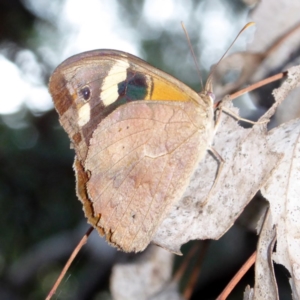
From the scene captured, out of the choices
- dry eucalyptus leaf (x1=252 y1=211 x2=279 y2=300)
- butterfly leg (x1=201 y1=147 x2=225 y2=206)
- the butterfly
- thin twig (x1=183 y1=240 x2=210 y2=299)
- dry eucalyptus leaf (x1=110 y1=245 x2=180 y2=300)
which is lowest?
dry eucalyptus leaf (x1=252 y1=211 x2=279 y2=300)

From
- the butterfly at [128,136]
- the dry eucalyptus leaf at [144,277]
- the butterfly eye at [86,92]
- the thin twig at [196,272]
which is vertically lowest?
the thin twig at [196,272]

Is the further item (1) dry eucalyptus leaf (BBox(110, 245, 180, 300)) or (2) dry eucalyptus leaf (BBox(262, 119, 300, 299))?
(1) dry eucalyptus leaf (BBox(110, 245, 180, 300))

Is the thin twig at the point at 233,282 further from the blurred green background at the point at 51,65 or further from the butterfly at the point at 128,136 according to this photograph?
the blurred green background at the point at 51,65

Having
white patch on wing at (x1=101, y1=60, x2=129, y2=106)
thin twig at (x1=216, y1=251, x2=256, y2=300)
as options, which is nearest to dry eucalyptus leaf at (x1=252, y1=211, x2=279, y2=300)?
thin twig at (x1=216, y1=251, x2=256, y2=300)

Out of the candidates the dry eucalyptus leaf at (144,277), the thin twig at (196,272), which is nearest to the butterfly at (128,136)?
the thin twig at (196,272)

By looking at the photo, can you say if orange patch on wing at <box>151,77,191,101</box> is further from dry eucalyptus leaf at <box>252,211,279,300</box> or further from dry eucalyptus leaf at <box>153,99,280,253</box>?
dry eucalyptus leaf at <box>252,211,279,300</box>

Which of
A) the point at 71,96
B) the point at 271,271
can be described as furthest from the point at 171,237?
the point at 71,96

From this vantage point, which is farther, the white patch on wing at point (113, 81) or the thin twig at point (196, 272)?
the thin twig at point (196, 272)

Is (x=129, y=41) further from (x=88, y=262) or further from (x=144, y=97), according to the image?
(x=144, y=97)
